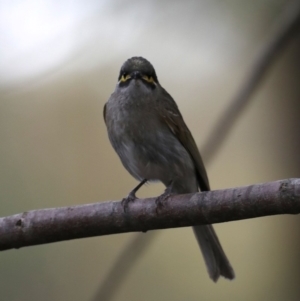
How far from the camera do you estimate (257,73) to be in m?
2.76

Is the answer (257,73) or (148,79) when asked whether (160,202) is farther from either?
(148,79)

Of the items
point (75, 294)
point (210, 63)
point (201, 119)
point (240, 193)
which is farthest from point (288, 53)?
point (75, 294)

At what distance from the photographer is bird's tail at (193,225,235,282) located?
362cm

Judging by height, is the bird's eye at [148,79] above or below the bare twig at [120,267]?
above

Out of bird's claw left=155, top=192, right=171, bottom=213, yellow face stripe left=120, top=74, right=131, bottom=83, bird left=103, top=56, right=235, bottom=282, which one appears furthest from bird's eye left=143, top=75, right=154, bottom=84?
bird's claw left=155, top=192, right=171, bottom=213

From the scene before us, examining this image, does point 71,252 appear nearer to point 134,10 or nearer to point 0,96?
point 0,96

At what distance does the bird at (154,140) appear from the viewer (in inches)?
144

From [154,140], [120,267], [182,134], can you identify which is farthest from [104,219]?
[182,134]

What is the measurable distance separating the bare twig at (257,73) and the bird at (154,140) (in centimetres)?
71

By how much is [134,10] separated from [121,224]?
1662mm

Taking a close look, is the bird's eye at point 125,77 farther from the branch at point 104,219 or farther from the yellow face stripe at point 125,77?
the branch at point 104,219

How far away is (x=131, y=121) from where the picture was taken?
145 inches

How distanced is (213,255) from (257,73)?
1432mm

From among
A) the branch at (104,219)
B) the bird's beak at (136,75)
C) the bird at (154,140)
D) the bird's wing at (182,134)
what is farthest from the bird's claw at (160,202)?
the bird's beak at (136,75)
